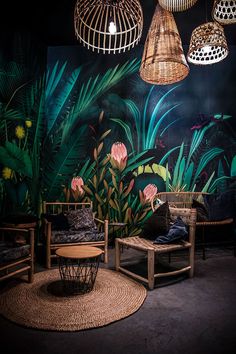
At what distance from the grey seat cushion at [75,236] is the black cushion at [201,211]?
173 cm

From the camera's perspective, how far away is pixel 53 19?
179 inches

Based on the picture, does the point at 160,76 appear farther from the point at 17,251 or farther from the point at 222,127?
the point at 222,127

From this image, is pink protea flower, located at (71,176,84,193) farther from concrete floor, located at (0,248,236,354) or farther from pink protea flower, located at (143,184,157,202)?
concrete floor, located at (0,248,236,354)

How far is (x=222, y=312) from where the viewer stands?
101 inches

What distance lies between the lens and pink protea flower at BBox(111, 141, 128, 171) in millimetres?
5246

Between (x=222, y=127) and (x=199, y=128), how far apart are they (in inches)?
17.5

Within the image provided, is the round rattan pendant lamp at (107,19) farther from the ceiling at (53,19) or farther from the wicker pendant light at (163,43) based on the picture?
the ceiling at (53,19)

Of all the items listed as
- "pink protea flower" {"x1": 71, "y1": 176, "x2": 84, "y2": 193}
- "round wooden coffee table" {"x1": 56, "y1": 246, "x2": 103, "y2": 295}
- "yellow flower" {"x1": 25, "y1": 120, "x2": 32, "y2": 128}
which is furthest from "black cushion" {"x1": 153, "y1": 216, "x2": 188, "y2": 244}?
"yellow flower" {"x1": 25, "y1": 120, "x2": 32, "y2": 128}

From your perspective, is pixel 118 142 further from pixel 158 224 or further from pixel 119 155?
pixel 158 224

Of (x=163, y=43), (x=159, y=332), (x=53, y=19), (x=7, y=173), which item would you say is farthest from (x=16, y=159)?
(x=159, y=332)

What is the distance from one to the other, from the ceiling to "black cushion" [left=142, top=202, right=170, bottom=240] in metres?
2.82

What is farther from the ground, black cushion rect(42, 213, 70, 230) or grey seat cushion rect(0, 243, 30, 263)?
black cushion rect(42, 213, 70, 230)

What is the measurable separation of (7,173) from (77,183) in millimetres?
1307

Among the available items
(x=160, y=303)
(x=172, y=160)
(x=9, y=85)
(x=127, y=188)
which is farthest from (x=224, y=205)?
(x=9, y=85)
